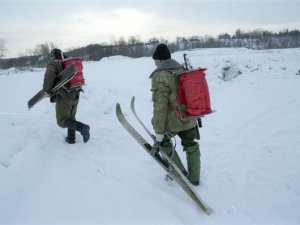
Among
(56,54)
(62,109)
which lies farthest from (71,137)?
(56,54)

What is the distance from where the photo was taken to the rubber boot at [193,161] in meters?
3.93

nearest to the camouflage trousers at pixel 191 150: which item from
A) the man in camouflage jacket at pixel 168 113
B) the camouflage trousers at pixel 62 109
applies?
the man in camouflage jacket at pixel 168 113

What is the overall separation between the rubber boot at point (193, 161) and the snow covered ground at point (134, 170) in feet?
0.61

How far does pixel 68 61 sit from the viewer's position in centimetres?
498

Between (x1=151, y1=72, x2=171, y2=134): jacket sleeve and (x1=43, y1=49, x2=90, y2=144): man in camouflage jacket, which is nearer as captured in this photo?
(x1=151, y1=72, x2=171, y2=134): jacket sleeve

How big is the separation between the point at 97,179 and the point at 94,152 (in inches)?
42.6

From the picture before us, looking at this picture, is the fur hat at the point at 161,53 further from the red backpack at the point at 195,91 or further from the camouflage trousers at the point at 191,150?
the camouflage trousers at the point at 191,150

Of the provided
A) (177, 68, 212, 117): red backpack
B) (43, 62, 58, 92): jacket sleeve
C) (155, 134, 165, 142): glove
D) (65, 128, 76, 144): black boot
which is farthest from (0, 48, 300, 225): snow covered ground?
(177, 68, 212, 117): red backpack

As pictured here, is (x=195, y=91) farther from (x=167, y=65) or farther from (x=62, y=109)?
(x=62, y=109)

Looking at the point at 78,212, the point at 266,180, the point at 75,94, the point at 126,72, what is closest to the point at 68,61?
the point at 75,94

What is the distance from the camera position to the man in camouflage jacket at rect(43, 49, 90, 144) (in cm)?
498

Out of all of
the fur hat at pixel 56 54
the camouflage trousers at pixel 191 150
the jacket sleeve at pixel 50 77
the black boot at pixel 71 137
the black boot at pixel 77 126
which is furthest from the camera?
the black boot at pixel 71 137

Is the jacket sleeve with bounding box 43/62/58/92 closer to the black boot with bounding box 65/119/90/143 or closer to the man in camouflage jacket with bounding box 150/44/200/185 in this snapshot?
the black boot with bounding box 65/119/90/143

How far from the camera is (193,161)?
3.94 metres
